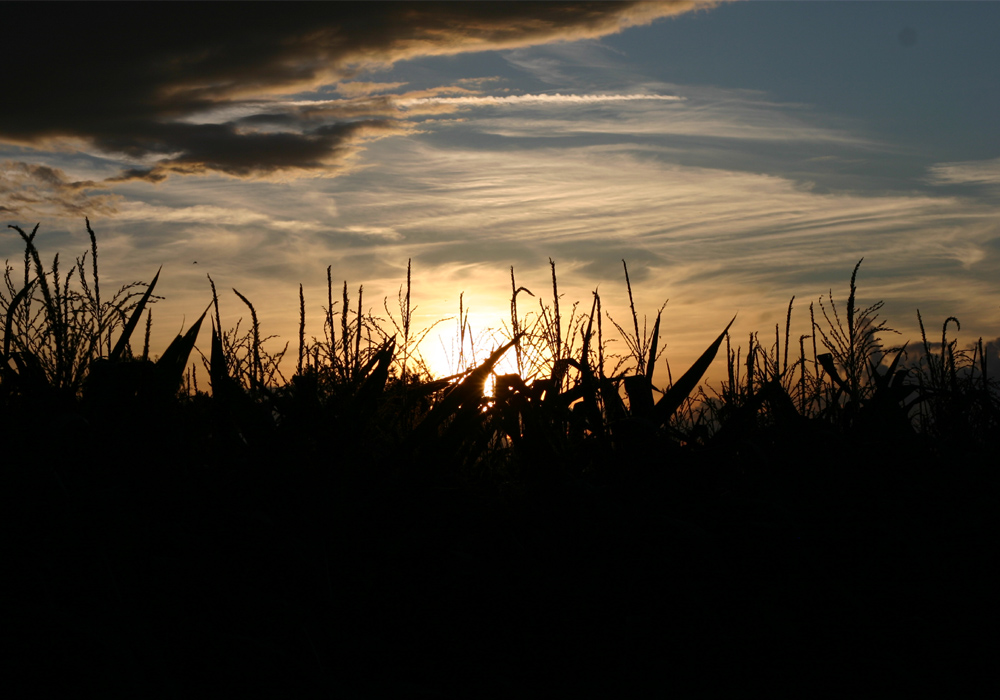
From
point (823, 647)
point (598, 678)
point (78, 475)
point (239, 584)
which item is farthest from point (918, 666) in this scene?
point (78, 475)

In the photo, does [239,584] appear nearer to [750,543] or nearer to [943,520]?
[750,543]

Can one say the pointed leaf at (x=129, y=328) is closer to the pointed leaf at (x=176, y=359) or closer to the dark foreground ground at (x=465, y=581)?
the pointed leaf at (x=176, y=359)

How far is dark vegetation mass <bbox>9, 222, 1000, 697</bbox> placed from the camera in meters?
1.58

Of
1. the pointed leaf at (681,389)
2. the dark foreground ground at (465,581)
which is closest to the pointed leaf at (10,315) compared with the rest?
the dark foreground ground at (465,581)

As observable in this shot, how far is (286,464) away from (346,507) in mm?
211

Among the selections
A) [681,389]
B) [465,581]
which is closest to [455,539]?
[465,581]

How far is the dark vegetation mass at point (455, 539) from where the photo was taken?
158 centimetres

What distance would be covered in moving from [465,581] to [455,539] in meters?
0.14

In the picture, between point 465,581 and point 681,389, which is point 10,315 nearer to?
point 465,581

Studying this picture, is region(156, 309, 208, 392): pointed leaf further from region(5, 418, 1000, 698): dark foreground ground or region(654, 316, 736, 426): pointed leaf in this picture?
region(654, 316, 736, 426): pointed leaf

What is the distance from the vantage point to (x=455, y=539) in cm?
187

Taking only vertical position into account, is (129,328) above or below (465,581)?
above

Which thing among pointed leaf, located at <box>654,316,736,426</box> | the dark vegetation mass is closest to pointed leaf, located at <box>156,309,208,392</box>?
the dark vegetation mass

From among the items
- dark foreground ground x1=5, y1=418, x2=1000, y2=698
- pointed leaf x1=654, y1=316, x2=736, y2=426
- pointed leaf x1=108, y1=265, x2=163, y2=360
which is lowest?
dark foreground ground x1=5, y1=418, x2=1000, y2=698
